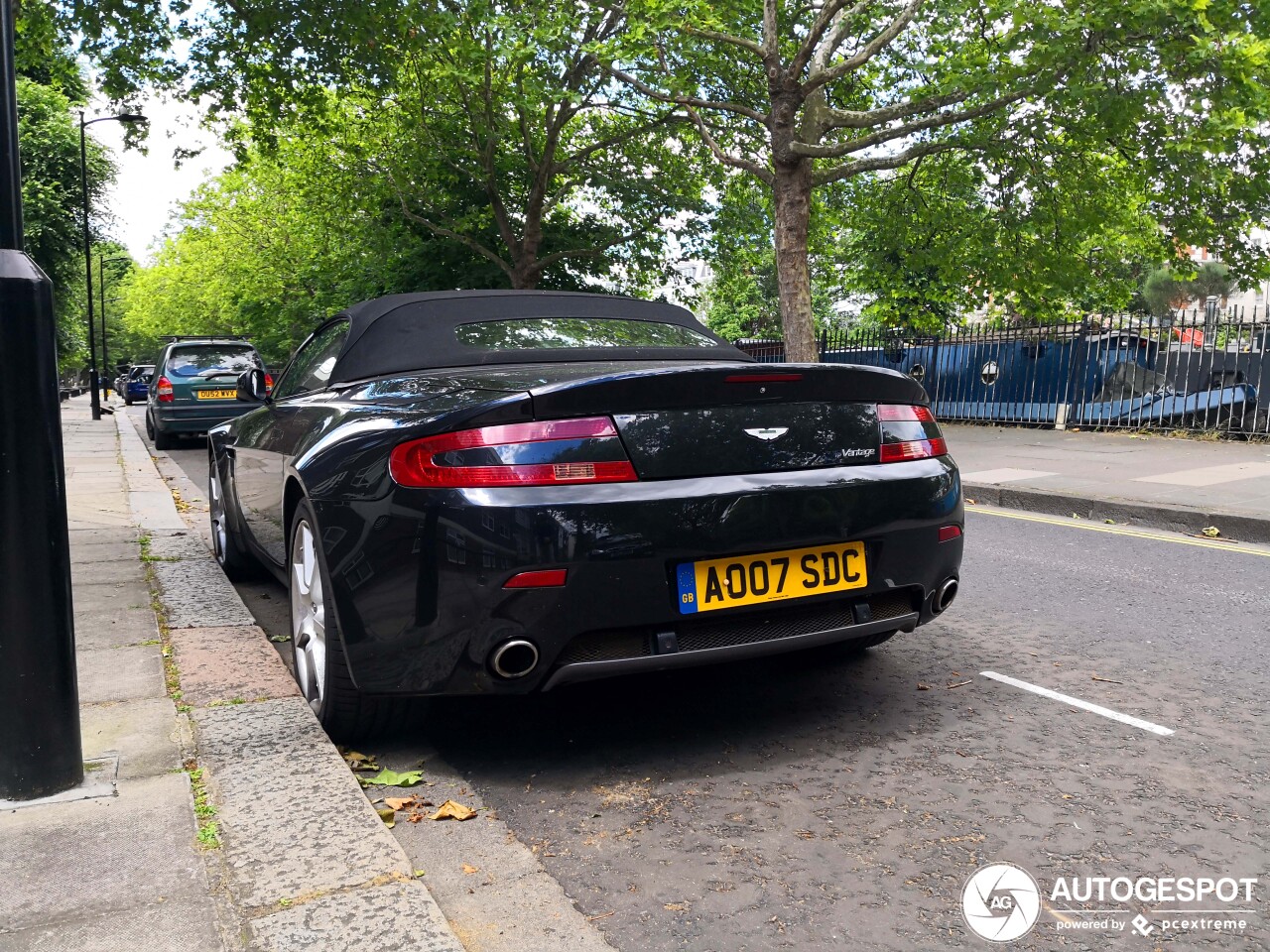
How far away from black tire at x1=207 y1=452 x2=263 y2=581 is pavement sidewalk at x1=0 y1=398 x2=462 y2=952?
1.51 meters

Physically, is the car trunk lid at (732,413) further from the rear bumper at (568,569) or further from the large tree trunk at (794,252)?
the large tree trunk at (794,252)

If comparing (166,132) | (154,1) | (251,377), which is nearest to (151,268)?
(166,132)

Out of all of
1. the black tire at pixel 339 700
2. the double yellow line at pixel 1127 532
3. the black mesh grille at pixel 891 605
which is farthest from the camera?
the double yellow line at pixel 1127 532

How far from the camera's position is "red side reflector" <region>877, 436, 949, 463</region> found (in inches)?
140

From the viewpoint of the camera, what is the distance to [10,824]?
268cm

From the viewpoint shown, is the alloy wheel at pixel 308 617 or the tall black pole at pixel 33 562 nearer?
the tall black pole at pixel 33 562

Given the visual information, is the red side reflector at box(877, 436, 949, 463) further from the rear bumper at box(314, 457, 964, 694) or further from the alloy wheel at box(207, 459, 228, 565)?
the alloy wheel at box(207, 459, 228, 565)

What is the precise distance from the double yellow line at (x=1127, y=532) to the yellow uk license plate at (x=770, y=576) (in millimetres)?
5133

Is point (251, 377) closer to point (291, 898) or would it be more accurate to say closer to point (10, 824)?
point (10, 824)

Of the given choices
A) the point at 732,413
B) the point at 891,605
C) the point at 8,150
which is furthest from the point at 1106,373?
the point at 8,150

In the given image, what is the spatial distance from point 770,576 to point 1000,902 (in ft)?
3.63

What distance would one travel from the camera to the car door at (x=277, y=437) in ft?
14.1

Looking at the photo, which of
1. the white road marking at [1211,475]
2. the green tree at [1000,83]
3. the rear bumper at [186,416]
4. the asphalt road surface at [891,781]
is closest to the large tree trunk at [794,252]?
the green tree at [1000,83]

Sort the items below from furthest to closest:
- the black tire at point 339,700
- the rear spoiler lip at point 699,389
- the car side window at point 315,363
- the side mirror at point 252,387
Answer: the side mirror at point 252,387
the car side window at point 315,363
the black tire at point 339,700
the rear spoiler lip at point 699,389
